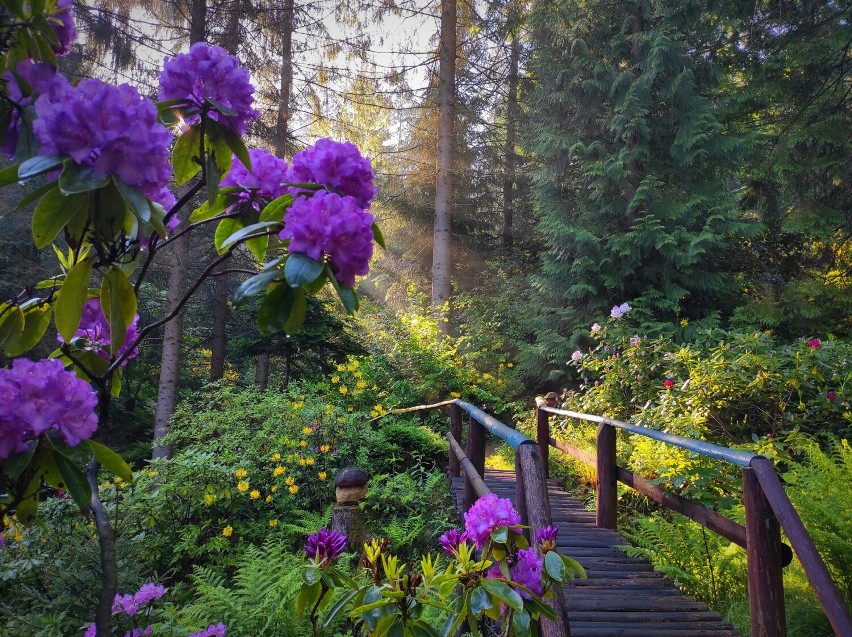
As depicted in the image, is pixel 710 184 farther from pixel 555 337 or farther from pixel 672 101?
pixel 555 337

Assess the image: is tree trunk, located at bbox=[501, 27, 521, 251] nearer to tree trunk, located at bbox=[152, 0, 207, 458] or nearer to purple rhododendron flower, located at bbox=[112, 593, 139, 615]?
tree trunk, located at bbox=[152, 0, 207, 458]

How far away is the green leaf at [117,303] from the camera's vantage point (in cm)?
107

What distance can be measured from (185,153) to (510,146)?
45.6 ft

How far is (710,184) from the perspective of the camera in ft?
30.2

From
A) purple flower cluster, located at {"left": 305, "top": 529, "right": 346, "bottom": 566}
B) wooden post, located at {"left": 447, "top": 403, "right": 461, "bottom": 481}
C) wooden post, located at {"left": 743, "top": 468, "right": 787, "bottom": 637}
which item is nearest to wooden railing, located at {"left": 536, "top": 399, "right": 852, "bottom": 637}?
wooden post, located at {"left": 743, "top": 468, "right": 787, "bottom": 637}

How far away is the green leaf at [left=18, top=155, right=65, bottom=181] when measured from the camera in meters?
0.85

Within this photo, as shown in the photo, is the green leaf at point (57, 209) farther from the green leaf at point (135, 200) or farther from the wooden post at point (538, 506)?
the wooden post at point (538, 506)

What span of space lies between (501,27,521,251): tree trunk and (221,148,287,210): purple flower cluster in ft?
41.8

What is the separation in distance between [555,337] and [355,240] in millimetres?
9244

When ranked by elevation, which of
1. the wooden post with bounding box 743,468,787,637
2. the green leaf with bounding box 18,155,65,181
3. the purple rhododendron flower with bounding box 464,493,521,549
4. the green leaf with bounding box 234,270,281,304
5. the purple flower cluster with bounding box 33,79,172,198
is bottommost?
the wooden post with bounding box 743,468,787,637

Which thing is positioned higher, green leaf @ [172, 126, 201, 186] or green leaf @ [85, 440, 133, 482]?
green leaf @ [172, 126, 201, 186]

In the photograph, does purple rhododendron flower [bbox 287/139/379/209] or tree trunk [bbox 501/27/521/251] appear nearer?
purple rhododendron flower [bbox 287/139/379/209]

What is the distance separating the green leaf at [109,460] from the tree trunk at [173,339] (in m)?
6.43

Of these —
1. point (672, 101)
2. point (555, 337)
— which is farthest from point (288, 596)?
point (672, 101)
